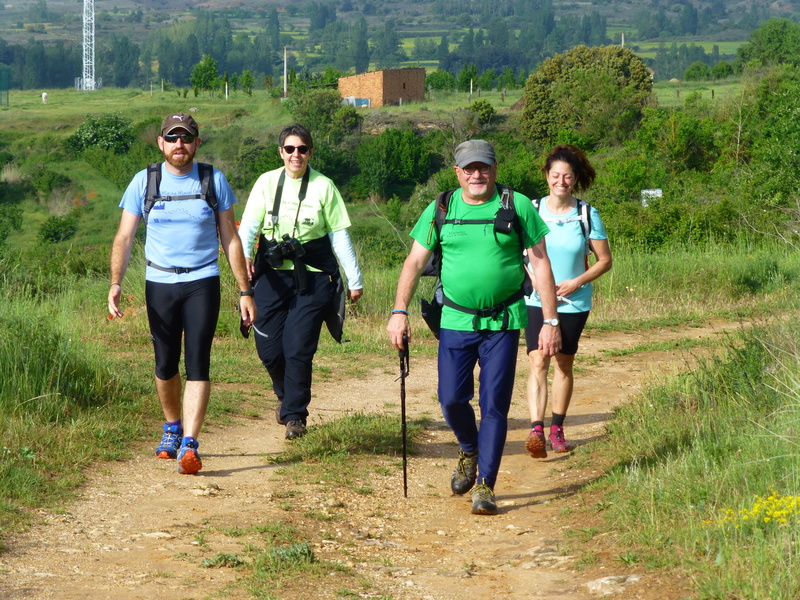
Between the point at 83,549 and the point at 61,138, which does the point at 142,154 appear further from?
the point at 83,549

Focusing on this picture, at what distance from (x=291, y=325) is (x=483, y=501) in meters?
1.94

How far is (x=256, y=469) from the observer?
6.21m

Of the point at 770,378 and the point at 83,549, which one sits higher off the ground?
the point at 770,378

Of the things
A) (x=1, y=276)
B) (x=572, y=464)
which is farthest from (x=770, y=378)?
(x=1, y=276)

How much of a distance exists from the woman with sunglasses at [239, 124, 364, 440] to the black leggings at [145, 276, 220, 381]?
2.59 ft

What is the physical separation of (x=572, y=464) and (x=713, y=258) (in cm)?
1032

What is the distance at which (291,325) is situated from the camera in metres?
6.65

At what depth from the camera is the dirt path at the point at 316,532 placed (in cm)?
418

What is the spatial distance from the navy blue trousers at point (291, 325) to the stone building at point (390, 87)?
3953 inches

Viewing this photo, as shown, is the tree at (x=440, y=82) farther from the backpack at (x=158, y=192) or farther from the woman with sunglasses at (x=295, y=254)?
the backpack at (x=158, y=192)

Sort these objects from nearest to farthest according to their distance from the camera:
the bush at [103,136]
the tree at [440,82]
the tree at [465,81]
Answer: the bush at [103,136]
the tree at [440,82]
the tree at [465,81]

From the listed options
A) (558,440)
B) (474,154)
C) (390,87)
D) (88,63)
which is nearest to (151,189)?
(474,154)

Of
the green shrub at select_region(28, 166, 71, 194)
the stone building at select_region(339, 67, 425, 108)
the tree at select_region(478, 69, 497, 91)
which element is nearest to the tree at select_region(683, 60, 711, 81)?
the tree at select_region(478, 69, 497, 91)

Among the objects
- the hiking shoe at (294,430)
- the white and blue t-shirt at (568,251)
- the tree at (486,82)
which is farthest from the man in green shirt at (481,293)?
the tree at (486,82)
